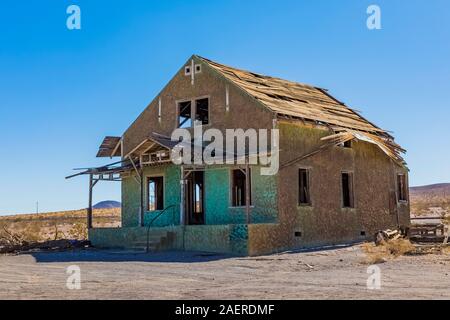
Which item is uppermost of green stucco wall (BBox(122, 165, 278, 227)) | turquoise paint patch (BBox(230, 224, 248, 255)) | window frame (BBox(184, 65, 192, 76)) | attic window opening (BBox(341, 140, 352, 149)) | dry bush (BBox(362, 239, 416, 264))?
window frame (BBox(184, 65, 192, 76))

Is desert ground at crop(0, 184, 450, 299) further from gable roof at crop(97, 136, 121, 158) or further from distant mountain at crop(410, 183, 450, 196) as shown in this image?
distant mountain at crop(410, 183, 450, 196)

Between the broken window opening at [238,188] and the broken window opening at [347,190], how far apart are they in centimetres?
417

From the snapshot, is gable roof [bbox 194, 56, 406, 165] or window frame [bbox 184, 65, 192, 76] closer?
gable roof [bbox 194, 56, 406, 165]

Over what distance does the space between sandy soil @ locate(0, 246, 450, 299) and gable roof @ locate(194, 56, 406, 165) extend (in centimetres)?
530

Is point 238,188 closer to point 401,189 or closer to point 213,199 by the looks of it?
point 213,199

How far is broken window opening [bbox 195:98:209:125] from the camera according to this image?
2295 centimetres

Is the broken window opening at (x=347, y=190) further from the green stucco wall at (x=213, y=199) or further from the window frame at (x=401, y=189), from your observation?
the green stucco wall at (x=213, y=199)

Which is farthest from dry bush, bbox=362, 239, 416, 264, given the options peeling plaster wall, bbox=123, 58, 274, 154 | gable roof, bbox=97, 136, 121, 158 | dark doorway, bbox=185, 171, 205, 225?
gable roof, bbox=97, 136, 121, 158

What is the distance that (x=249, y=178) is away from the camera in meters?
20.1

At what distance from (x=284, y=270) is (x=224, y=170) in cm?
752

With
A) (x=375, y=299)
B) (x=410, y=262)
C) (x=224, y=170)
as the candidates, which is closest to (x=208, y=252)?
(x=224, y=170)

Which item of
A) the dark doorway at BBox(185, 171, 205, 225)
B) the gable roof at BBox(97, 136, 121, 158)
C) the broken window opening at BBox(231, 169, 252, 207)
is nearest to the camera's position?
the broken window opening at BBox(231, 169, 252, 207)

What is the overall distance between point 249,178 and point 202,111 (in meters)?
5.19
